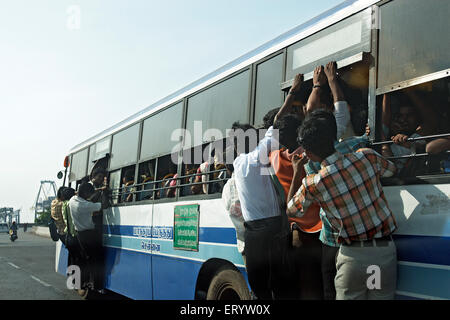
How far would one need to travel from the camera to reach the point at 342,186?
2.87 metres

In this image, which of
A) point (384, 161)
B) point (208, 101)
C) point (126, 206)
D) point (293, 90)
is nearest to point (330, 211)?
point (384, 161)

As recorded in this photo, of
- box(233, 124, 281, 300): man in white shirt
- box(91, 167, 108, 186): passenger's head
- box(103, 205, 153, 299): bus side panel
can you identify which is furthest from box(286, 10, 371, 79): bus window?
box(91, 167, 108, 186): passenger's head

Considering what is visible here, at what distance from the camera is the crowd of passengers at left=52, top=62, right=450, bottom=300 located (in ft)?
9.30

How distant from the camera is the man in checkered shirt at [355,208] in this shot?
9.23 feet

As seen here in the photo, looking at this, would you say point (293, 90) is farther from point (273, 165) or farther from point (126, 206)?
point (126, 206)

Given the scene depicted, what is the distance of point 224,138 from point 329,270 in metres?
2.26

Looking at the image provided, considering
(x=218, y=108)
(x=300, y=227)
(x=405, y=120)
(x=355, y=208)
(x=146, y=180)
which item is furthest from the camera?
(x=146, y=180)

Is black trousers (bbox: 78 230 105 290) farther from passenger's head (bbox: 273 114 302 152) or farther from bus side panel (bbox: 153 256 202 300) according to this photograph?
passenger's head (bbox: 273 114 302 152)

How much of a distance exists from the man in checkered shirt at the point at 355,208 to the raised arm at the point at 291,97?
0.84 meters

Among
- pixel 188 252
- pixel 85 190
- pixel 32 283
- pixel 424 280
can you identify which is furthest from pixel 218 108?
pixel 32 283

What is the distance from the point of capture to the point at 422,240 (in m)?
2.78

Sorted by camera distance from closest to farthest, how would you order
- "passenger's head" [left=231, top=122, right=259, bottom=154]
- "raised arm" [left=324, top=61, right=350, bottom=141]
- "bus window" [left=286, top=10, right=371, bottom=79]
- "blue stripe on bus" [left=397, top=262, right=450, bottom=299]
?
"blue stripe on bus" [left=397, top=262, right=450, bottom=299]
"raised arm" [left=324, top=61, right=350, bottom=141]
"bus window" [left=286, top=10, right=371, bottom=79]
"passenger's head" [left=231, top=122, right=259, bottom=154]

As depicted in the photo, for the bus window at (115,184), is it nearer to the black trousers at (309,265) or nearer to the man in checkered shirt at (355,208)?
the black trousers at (309,265)

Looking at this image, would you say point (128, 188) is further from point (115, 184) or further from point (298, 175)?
point (298, 175)
